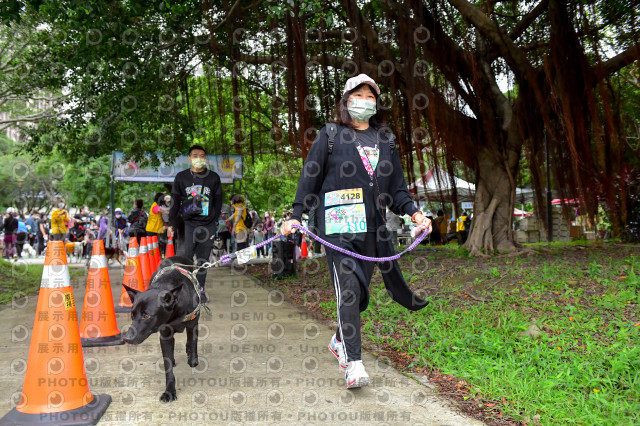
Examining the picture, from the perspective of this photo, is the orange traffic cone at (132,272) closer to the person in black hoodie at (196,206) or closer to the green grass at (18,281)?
the person in black hoodie at (196,206)

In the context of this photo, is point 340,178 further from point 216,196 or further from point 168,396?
point 216,196

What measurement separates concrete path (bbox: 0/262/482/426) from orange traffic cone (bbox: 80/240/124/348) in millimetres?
190

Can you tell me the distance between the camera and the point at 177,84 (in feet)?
32.1

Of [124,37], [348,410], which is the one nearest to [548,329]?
[348,410]

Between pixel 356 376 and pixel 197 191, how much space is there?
316 cm

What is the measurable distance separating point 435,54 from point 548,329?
15.1 ft

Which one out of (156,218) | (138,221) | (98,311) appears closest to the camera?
(98,311)

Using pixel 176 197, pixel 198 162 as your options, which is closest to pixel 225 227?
pixel 176 197

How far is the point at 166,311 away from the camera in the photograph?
281 cm

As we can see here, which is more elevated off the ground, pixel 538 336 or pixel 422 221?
pixel 422 221

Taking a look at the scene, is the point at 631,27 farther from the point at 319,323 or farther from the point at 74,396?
the point at 74,396

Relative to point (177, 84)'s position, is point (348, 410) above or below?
below

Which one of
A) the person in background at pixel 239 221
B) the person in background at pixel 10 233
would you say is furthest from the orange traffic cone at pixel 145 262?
the person in background at pixel 10 233

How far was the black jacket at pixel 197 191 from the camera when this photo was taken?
5.39 m
